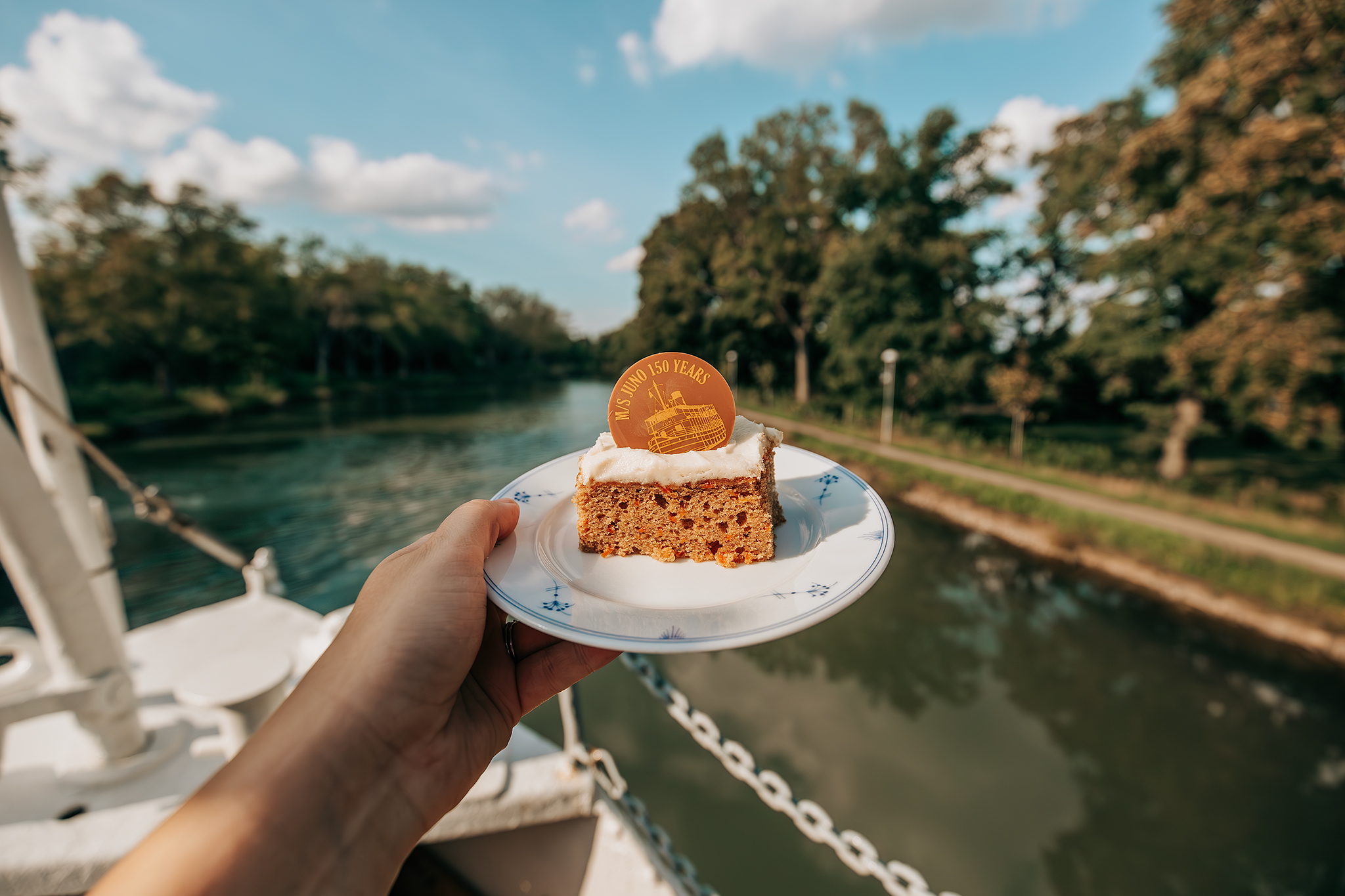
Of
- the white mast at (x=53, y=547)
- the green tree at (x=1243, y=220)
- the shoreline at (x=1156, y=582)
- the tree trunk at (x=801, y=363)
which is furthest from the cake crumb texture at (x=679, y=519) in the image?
the tree trunk at (x=801, y=363)

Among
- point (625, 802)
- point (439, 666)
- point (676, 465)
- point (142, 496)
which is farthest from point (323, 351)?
point (439, 666)

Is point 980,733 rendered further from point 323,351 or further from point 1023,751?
point 323,351

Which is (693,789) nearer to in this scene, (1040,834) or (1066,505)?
(1040,834)

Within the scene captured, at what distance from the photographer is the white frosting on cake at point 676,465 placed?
215 centimetres

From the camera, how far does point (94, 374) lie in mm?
30562

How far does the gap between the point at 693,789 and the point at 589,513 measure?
692 cm

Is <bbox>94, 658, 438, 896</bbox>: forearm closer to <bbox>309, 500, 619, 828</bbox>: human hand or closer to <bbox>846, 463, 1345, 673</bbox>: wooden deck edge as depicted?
<bbox>309, 500, 619, 828</bbox>: human hand

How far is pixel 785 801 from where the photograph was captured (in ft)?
7.49

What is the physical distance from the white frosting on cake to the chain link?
34.4 inches

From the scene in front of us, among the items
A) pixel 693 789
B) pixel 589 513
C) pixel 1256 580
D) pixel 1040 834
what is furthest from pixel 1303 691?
pixel 589 513

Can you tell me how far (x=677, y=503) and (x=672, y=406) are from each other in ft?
1.41

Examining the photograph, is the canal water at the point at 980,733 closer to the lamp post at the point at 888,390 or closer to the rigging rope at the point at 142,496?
the lamp post at the point at 888,390

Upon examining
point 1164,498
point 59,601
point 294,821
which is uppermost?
point 294,821

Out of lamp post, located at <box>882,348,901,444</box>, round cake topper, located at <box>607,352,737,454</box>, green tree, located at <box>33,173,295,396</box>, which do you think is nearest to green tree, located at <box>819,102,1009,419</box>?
lamp post, located at <box>882,348,901,444</box>
